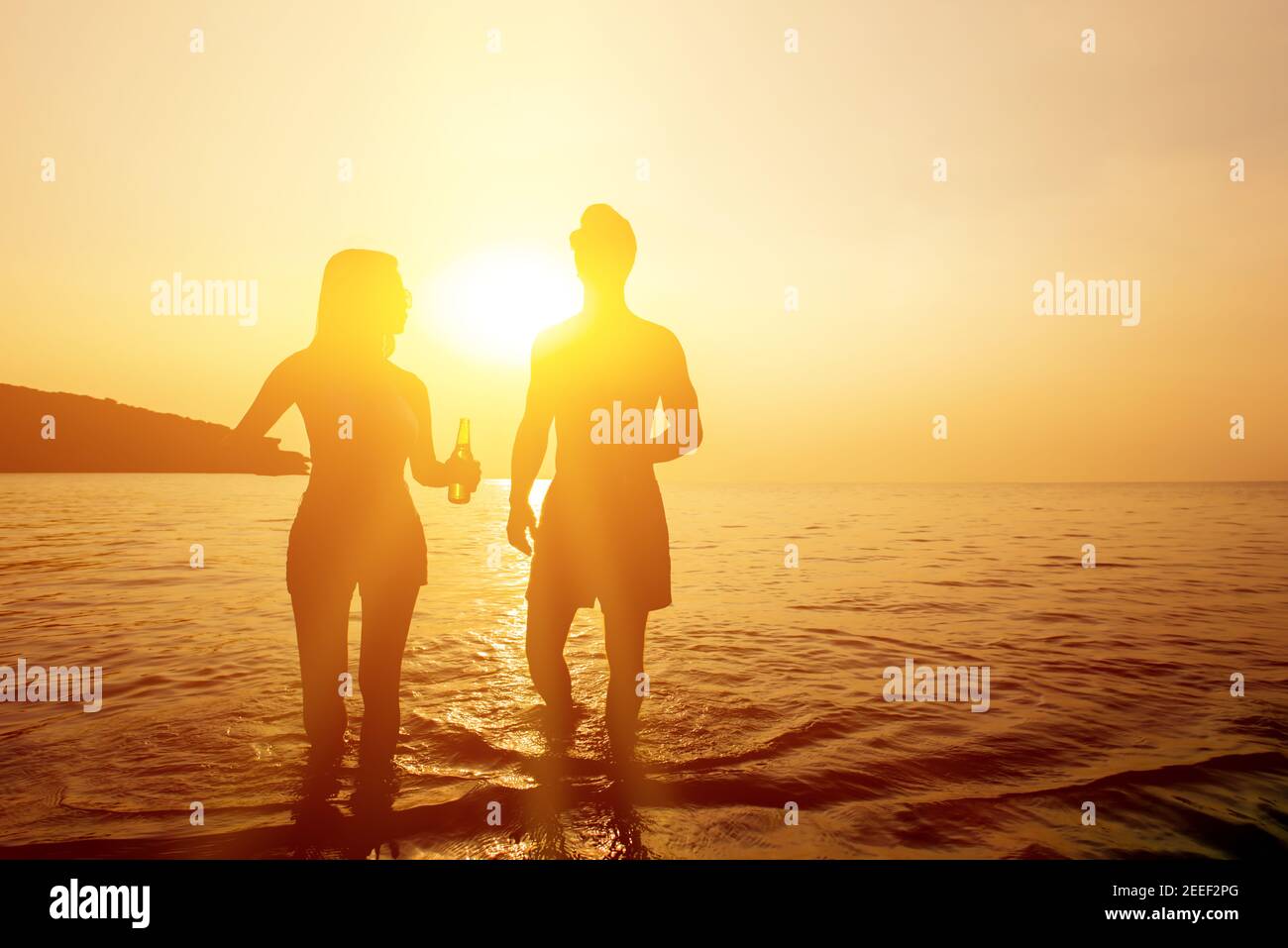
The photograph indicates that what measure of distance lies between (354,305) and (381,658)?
1835 mm

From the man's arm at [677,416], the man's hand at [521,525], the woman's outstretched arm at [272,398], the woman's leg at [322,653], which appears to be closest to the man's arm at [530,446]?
the man's hand at [521,525]

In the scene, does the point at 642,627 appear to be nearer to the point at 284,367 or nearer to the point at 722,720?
the point at 722,720

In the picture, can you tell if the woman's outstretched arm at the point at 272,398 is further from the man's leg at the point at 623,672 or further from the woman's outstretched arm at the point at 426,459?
A: the man's leg at the point at 623,672

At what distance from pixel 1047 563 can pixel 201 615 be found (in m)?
15.4

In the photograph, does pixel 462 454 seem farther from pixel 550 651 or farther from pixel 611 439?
pixel 550 651

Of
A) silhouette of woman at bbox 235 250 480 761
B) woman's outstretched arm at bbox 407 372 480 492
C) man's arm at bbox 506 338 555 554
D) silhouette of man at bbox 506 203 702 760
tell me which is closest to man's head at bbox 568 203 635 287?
silhouette of man at bbox 506 203 702 760

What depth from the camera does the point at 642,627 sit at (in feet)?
13.5

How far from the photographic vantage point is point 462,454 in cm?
446

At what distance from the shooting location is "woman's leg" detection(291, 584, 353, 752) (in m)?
3.49

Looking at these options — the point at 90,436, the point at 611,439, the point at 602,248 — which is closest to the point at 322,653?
the point at 611,439

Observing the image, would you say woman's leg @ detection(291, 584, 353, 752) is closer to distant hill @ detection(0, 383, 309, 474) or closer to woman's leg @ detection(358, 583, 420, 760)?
woman's leg @ detection(358, 583, 420, 760)

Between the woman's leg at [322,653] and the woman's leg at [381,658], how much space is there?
0.11m
